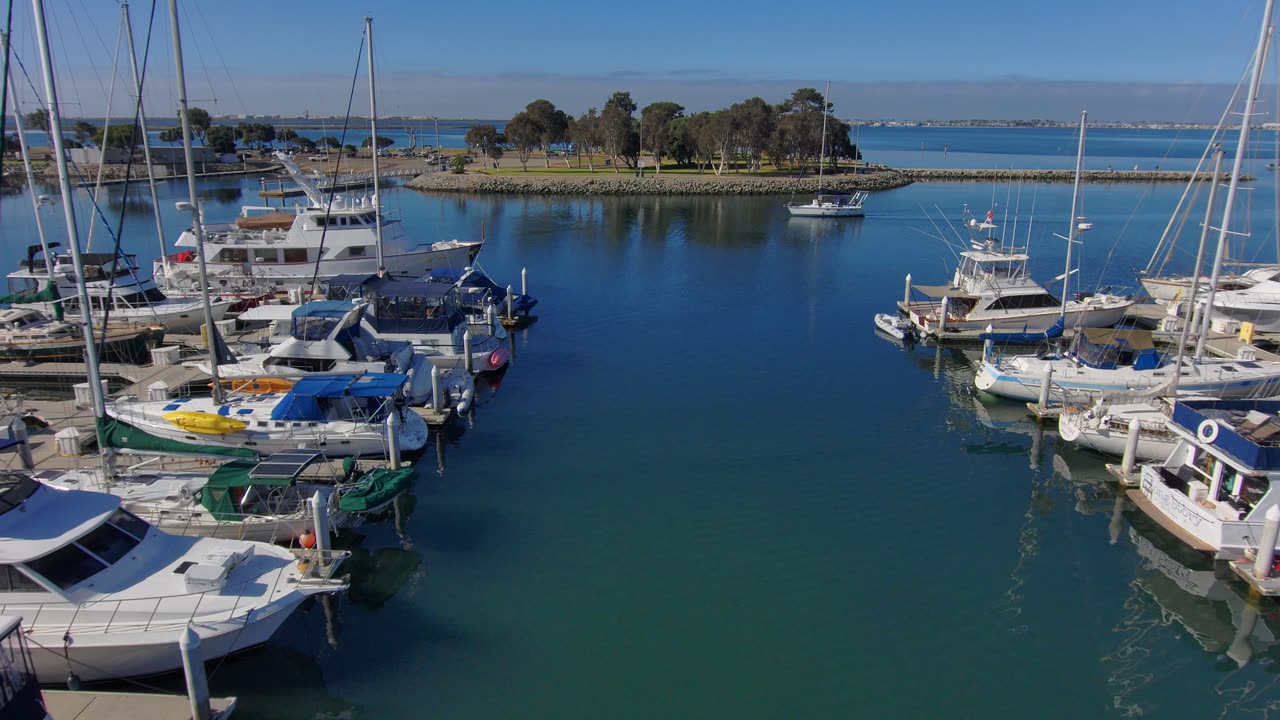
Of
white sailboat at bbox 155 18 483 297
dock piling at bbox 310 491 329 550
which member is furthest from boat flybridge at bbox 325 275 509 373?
dock piling at bbox 310 491 329 550

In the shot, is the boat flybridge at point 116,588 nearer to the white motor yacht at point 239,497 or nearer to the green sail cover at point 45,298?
the white motor yacht at point 239,497

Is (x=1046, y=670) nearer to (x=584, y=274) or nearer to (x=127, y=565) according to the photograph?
(x=127, y=565)

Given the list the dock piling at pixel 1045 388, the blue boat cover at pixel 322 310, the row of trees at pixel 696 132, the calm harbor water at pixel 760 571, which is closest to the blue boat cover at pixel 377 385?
the calm harbor water at pixel 760 571

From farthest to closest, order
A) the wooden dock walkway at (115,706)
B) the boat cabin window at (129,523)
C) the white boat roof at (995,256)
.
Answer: the white boat roof at (995,256), the boat cabin window at (129,523), the wooden dock walkway at (115,706)

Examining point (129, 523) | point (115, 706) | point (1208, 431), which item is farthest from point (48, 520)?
point (1208, 431)

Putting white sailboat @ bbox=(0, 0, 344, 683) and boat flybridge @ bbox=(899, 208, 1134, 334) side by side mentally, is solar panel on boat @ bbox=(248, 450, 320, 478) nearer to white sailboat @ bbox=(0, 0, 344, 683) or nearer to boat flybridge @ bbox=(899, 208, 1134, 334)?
white sailboat @ bbox=(0, 0, 344, 683)

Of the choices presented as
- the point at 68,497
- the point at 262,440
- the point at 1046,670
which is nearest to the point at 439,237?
the point at 262,440
